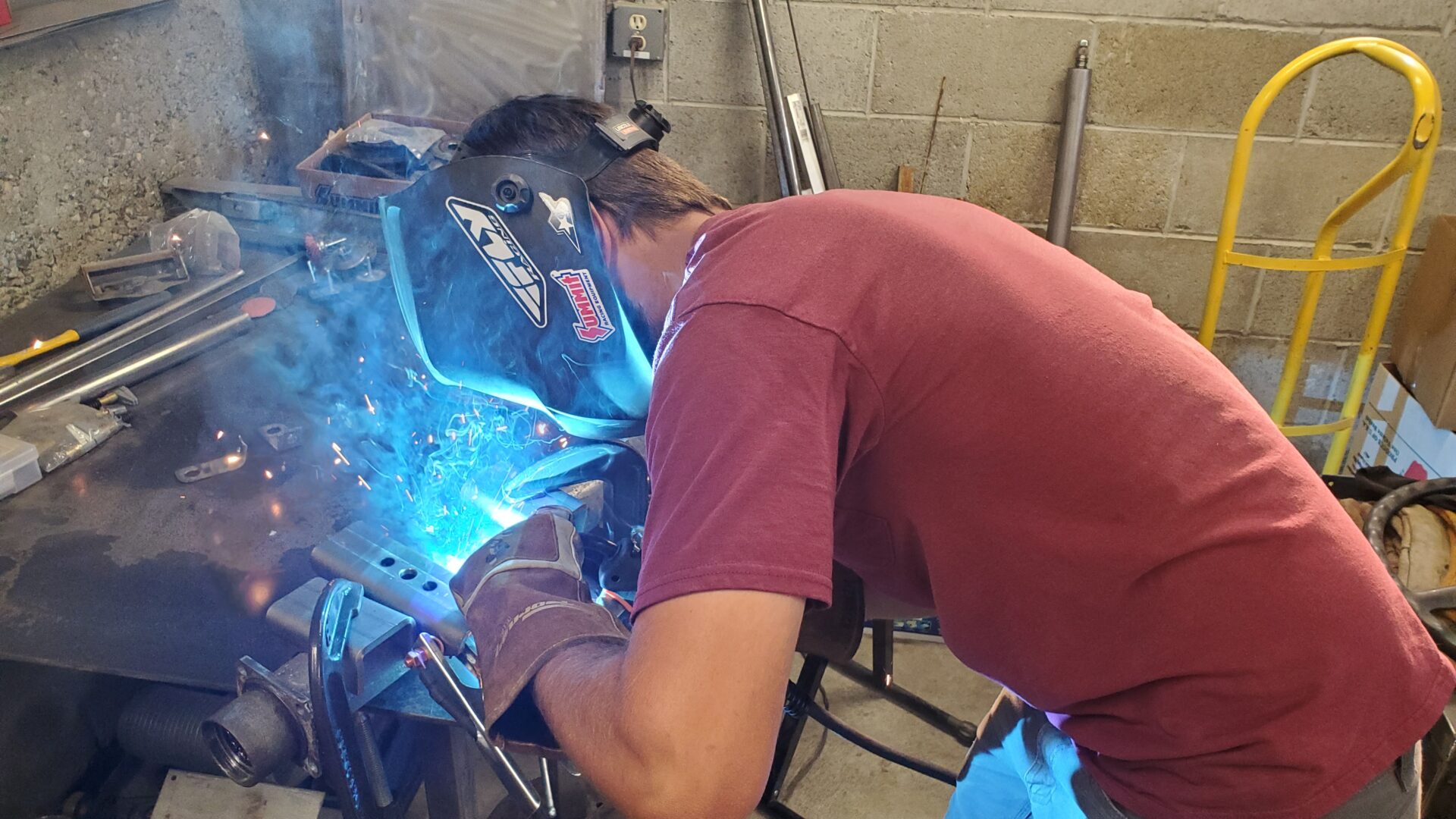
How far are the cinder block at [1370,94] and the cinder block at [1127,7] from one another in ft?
1.27

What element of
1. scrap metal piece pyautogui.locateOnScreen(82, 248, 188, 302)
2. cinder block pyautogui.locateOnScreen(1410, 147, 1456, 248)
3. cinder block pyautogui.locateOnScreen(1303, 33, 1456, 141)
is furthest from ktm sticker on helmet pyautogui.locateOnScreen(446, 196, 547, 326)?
cinder block pyautogui.locateOnScreen(1410, 147, 1456, 248)

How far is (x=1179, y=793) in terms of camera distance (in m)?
1.02

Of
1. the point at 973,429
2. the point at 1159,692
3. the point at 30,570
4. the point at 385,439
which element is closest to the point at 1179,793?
the point at 1159,692

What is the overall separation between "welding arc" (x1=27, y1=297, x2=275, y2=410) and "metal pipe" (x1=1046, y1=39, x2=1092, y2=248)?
217 cm

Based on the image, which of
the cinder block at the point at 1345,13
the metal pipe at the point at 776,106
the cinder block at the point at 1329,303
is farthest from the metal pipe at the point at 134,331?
the cinder block at the point at 1329,303

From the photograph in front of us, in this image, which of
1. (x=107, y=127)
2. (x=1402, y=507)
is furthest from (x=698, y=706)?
(x=107, y=127)

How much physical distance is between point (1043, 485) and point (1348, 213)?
6.75 ft

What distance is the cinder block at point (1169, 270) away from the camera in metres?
3.00

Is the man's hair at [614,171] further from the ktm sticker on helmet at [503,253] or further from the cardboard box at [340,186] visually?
the cardboard box at [340,186]

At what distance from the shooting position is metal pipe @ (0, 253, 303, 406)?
5.93 ft

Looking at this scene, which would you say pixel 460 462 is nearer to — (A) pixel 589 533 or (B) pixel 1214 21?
(A) pixel 589 533

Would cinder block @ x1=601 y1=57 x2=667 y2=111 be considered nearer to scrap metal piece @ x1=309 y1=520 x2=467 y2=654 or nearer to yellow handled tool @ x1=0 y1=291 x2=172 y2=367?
yellow handled tool @ x1=0 y1=291 x2=172 y2=367

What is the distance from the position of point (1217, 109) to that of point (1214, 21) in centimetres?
25

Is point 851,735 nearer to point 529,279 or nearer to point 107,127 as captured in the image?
point 529,279
